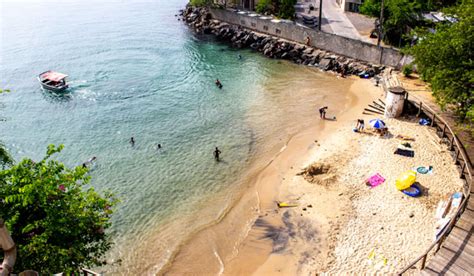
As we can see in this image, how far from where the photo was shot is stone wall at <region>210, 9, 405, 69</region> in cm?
4709

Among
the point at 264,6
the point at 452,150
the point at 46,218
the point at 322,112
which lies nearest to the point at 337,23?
the point at 264,6

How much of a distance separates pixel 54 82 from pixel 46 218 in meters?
42.8

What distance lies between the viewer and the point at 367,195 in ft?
89.7

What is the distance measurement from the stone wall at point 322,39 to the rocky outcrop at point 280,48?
2.50ft

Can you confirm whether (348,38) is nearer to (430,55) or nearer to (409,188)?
(430,55)

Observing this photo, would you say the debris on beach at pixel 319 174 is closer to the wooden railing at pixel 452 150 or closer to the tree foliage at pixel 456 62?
the wooden railing at pixel 452 150

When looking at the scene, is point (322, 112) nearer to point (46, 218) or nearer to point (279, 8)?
point (46, 218)

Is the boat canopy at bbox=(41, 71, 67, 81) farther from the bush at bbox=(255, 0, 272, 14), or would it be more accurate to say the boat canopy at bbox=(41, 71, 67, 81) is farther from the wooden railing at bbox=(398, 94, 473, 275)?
the wooden railing at bbox=(398, 94, 473, 275)

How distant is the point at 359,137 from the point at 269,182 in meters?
10.5

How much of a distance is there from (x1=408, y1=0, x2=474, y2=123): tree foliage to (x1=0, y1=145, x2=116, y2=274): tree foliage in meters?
26.6

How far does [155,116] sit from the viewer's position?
43.9 metres

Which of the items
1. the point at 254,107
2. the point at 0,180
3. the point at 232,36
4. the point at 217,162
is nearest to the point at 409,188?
the point at 217,162

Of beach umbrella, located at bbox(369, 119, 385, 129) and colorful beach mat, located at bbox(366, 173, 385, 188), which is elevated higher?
beach umbrella, located at bbox(369, 119, 385, 129)

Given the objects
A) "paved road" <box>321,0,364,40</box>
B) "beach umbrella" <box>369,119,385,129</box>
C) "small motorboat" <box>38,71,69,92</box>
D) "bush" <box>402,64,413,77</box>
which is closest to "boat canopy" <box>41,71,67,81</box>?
"small motorboat" <box>38,71,69,92</box>
